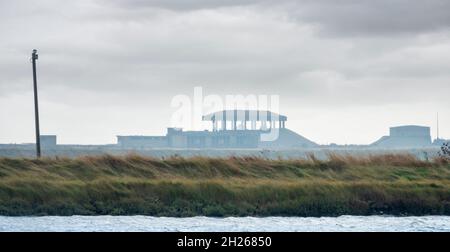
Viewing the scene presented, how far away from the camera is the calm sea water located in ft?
73.4

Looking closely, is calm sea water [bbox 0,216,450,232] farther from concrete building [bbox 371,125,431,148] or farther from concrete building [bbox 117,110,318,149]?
concrete building [bbox 371,125,431,148]

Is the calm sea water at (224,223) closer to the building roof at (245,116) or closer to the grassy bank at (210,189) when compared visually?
the grassy bank at (210,189)

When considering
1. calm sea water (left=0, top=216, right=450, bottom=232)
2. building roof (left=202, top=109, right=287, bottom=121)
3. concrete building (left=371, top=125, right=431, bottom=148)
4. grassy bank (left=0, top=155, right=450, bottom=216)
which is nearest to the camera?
calm sea water (left=0, top=216, right=450, bottom=232)

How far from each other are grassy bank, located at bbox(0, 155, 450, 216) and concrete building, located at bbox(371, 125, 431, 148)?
442 ft

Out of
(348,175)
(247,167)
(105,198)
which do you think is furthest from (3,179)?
(348,175)

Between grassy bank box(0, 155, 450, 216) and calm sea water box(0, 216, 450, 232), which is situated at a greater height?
grassy bank box(0, 155, 450, 216)

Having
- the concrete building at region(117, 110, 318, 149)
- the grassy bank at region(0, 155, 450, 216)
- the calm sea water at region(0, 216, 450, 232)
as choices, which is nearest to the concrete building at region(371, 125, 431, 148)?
the concrete building at region(117, 110, 318, 149)

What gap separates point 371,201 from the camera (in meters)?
28.3

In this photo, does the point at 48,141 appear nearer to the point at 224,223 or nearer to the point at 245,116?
the point at 245,116

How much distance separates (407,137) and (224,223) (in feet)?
479

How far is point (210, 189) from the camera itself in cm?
2872
